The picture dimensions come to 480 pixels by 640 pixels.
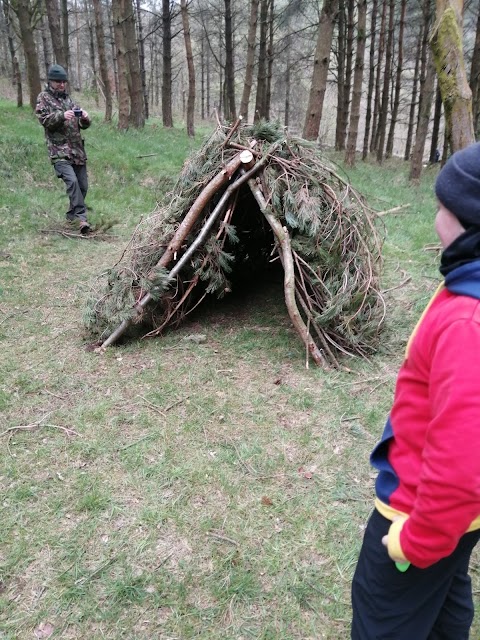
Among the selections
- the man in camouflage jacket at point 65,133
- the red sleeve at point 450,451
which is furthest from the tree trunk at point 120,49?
the red sleeve at point 450,451

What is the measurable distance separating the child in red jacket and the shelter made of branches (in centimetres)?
281

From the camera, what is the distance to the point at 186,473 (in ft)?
9.92

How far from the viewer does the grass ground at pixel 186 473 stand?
2260 millimetres

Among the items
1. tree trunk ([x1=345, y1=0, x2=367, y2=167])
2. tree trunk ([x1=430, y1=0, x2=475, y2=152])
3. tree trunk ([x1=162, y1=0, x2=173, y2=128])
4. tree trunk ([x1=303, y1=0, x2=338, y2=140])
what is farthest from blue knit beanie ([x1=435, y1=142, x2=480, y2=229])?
tree trunk ([x1=162, y1=0, x2=173, y2=128])

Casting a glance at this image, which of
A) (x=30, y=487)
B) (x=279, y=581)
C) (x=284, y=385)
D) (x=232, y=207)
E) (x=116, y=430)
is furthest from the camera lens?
(x=232, y=207)

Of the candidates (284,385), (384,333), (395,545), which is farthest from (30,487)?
(384,333)

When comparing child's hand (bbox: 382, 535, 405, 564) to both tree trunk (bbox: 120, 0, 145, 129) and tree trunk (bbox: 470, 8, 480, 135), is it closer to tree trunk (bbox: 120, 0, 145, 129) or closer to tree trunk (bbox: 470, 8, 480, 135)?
tree trunk (bbox: 470, 8, 480, 135)

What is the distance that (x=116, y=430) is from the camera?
11.2 ft

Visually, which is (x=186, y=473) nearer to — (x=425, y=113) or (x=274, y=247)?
(x=274, y=247)

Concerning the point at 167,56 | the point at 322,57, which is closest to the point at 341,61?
the point at 167,56

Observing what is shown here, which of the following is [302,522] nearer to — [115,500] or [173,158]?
[115,500]

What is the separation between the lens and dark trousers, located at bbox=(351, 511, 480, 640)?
52.2 inches

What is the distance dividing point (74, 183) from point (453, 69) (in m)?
5.47

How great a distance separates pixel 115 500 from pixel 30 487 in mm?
555
